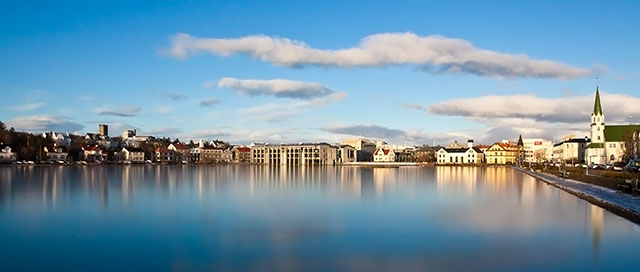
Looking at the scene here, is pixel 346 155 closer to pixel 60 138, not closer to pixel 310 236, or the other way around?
pixel 60 138

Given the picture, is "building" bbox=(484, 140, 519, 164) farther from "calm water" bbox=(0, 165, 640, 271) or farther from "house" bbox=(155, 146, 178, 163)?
"calm water" bbox=(0, 165, 640, 271)

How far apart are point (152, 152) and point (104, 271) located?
102 m

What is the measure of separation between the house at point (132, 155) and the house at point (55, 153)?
37.8 feet

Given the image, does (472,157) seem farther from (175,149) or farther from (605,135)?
(175,149)

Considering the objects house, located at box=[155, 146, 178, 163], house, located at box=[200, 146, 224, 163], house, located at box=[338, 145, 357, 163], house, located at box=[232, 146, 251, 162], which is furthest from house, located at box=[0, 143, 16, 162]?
house, located at box=[338, 145, 357, 163]

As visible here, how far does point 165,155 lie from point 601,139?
73.6 meters

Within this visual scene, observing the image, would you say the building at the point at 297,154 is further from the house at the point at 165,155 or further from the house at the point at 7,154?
the house at the point at 7,154

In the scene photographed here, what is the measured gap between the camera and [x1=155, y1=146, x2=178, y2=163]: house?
107 metres

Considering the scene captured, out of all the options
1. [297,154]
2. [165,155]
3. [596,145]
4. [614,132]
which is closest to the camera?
[614,132]

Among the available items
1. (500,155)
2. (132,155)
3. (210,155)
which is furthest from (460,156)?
(132,155)

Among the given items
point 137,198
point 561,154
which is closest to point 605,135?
point 561,154

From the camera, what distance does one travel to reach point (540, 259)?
9586 mm

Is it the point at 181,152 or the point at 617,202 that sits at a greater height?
the point at 181,152

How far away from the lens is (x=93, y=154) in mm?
96000
